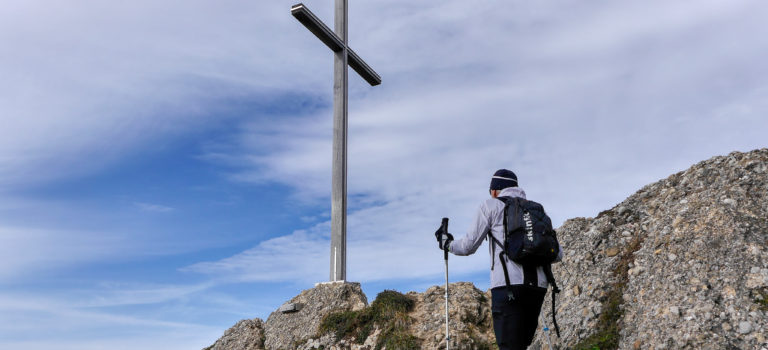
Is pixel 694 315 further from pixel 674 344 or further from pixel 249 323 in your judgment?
pixel 249 323

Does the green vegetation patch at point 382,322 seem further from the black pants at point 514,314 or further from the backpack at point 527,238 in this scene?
the backpack at point 527,238

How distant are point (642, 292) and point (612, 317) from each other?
1.85ft

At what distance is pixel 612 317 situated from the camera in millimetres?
8641

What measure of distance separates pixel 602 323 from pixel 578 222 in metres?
2.99

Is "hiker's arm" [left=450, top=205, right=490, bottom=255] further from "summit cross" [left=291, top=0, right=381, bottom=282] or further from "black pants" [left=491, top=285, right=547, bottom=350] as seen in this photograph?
"summit cross" [left=291, top=0, right=381, bottom=282]

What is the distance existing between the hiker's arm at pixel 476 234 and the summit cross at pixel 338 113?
7.28m

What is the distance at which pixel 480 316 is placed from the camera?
10914 millimetres

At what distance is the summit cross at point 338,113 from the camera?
13453 millimetres

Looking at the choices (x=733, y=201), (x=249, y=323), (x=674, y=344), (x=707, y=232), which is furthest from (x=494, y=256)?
(x=249, y=323)

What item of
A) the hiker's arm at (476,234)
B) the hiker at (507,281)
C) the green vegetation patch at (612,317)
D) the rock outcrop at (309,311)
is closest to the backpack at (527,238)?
the hiker at (507,281)

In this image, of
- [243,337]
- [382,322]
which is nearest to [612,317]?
[382,322]

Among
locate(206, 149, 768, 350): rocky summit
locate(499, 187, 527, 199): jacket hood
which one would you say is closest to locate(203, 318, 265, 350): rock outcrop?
locate(206, 149, 768, 350): rocky summit

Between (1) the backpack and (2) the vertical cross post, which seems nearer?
(1) the backpack

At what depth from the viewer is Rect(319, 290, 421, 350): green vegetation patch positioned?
10.6 metres
